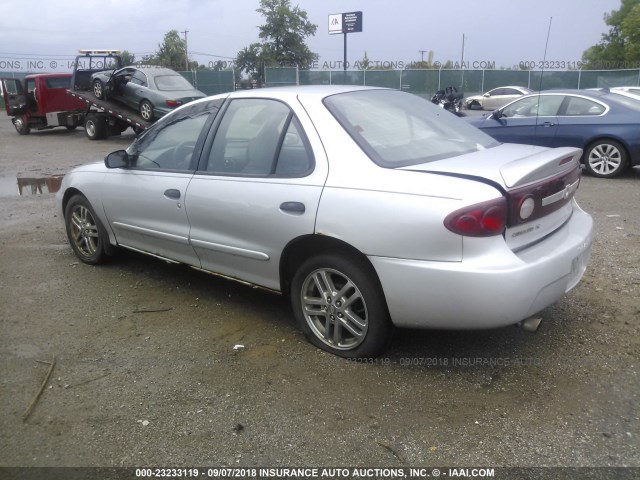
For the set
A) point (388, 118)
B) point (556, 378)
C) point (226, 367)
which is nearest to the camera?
point (556, 378)

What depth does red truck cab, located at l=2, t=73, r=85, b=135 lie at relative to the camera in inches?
774

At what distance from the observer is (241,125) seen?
160 inches

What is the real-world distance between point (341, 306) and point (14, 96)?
67.8ft

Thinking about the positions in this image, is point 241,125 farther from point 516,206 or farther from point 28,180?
point 28,180

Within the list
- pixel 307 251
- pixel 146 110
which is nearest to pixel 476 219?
pixel 307 251

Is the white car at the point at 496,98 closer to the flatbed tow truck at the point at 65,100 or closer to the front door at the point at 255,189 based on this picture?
the flatbed tow truck at the point at 65,100

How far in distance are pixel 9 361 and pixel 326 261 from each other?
2084 mm

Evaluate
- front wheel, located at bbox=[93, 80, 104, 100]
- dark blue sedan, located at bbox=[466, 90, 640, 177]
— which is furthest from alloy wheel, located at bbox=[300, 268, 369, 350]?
front wheel, located at bbox=[93, 80, 104, 100]

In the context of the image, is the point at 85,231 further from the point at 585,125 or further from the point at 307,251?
the point at 585,125

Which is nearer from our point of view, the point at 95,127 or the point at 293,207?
the point at 293,207

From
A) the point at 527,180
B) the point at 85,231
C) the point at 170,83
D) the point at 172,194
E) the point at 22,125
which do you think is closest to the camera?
the point at 527,180

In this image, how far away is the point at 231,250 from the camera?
3.90 metres

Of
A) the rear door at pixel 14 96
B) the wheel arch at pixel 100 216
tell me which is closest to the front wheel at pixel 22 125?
the rear door at pixel 14 96

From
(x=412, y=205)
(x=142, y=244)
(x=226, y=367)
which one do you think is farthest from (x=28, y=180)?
(x=412, y=205)
